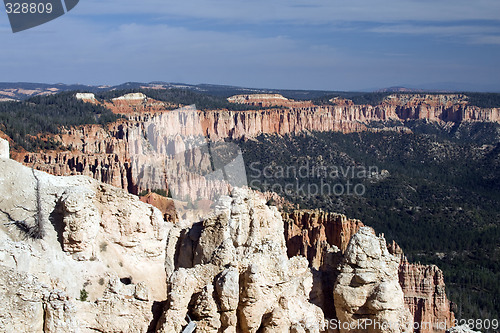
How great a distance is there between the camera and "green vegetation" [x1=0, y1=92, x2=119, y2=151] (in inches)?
2148

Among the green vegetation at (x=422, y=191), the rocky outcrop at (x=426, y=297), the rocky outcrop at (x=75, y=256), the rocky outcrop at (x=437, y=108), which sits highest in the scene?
the rocky outcrop at (x=75, y=256)

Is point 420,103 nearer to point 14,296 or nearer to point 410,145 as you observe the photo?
point 410,145

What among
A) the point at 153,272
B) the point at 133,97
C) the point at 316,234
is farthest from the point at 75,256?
the point at 133,97

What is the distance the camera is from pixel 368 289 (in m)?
11.9

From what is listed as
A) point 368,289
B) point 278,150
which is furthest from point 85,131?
point 368,289

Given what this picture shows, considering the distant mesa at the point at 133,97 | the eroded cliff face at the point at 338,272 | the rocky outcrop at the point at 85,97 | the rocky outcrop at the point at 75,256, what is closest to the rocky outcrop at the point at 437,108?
the distant mesa at the point at 133,97

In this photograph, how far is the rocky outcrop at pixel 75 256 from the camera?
8172 millimetres

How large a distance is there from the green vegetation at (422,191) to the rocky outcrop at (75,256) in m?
21.4

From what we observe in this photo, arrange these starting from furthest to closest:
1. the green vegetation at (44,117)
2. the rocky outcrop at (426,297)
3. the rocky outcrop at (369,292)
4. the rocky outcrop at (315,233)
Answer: the green vegetation at (44,117) < the rocky outcrop at (315,233) < the rocky outcrop at (426,297) < the rocky outcrop at (369,292)

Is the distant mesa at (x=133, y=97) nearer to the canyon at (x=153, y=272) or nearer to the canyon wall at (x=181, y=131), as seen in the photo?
the canyon wall at (x=181, y=131)

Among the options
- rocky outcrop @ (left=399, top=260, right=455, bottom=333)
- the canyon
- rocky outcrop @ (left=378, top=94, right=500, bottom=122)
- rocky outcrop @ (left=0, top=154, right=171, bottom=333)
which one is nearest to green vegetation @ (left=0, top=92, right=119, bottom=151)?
rocky outcrop @ (left=399, top=260, right=455, bottom=333)

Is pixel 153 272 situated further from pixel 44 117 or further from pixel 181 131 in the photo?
pixel 181 131

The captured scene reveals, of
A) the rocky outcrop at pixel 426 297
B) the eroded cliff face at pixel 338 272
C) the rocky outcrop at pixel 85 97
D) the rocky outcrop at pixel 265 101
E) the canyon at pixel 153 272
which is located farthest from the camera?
the rocky outcrop at pixel 265 101

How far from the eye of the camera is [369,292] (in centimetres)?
1185
